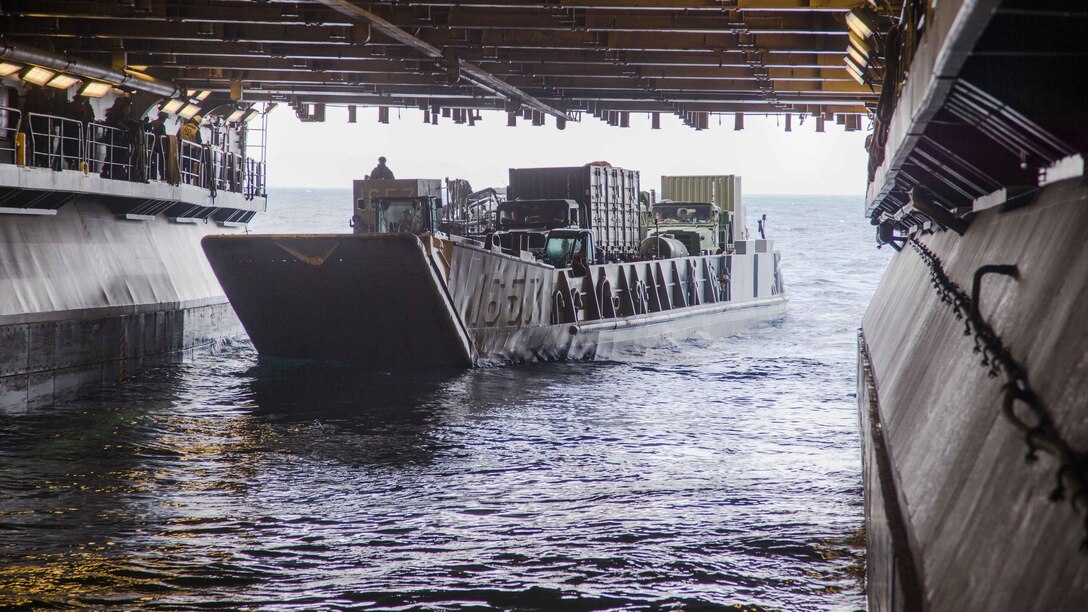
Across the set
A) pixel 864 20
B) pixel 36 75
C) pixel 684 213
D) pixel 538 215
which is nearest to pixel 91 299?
pixel 36 75

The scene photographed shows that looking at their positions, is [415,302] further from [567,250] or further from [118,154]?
[118,154]

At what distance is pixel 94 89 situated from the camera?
74.3ft

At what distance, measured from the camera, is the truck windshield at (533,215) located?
2639cm

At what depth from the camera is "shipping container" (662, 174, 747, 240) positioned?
122 ft

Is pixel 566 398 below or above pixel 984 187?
below

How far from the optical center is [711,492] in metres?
11.1

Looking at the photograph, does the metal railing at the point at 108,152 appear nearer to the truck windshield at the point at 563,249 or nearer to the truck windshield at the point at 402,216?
the truck windshield at the point at 402,216

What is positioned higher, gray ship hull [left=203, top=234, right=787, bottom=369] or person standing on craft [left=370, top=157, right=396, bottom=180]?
person standing on craft [left=370, top=157, right=396, bottom=180]

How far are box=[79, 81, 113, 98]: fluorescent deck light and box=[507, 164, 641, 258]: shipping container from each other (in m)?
10.6

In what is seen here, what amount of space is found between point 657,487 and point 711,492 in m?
0.60

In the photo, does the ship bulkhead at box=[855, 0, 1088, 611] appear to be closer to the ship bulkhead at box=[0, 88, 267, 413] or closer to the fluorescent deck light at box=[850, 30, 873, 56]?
the fluorescent deck light at box=[850, 30, 873, 56]

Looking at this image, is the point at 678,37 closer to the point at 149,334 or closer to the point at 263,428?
the point at 263,428

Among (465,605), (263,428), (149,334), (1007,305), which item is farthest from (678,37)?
(1007,305)

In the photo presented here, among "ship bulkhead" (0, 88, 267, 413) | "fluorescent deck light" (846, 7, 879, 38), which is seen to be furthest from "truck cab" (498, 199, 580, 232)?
"fluorescent deck light" (846, 7, 879, 38)
